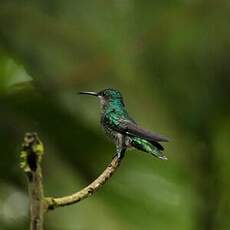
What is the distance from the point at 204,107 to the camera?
2035mm

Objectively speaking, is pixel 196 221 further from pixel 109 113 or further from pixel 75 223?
pixel 109 113

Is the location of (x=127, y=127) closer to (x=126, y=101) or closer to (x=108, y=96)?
(x=108, y=96)

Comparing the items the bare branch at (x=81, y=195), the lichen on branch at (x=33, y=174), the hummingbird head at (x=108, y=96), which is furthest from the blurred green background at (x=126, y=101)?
the lichen on branch at (x=33, y=174)

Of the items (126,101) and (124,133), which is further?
(126,101)

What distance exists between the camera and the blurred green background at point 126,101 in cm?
179

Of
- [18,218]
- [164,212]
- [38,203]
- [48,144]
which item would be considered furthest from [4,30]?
[38,203]

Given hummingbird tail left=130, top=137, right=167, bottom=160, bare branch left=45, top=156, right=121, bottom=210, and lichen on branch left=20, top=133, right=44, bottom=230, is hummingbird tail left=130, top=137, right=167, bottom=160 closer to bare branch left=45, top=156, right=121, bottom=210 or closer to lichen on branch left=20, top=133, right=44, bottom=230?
bare branch left=45, top=156, right=121, bottom=210

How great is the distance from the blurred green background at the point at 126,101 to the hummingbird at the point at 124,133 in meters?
0.84

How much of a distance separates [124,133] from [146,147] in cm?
3

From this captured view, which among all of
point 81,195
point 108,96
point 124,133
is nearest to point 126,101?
point 108,96

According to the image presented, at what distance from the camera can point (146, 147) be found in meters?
0.81

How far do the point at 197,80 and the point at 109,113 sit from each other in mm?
1288

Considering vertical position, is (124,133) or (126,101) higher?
(126,101)

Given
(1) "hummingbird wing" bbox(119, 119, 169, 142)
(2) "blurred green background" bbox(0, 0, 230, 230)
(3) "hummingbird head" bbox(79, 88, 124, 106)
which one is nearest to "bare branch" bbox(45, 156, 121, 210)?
(1) "hummingbird wing" bbox(119, 119, 169, 142)
